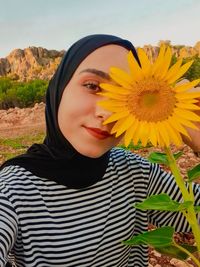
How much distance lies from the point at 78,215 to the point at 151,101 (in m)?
0.81

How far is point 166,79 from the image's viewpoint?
3.87ft

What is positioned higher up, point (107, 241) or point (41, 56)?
point (41, 56)

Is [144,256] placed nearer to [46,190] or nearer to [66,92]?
[46,190]

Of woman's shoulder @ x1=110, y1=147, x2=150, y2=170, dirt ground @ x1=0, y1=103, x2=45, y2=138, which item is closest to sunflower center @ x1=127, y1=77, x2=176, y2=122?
woman's shoulder @ x1=110, y1=147, x2=150, y2=170

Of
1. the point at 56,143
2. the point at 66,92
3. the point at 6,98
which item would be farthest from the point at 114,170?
the point at 6,98

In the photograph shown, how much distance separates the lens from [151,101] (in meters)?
1.20

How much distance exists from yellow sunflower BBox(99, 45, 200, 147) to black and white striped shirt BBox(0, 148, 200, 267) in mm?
668

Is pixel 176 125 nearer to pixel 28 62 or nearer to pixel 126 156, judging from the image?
pixel 126 156

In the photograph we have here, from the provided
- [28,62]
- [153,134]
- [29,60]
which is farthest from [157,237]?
[29,60]

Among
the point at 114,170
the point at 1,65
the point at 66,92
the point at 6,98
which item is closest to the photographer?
the point at 66,92

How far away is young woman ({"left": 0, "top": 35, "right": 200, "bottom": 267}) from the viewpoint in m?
1.69

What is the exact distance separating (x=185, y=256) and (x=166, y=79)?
70 cm

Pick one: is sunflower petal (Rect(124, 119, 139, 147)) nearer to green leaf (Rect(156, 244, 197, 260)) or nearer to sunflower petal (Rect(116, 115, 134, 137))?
sunflower petal (Rect(116, 115, 134, 137))

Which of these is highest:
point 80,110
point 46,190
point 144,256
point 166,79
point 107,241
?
point 166,79
